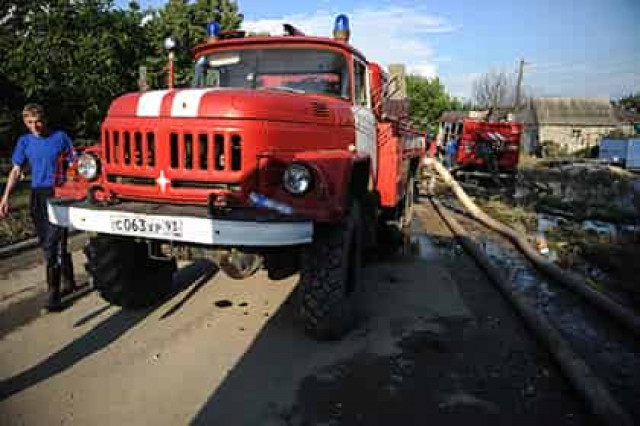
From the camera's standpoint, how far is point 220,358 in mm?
3611

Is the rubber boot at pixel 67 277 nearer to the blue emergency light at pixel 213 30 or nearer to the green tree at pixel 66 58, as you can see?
the blue emergency light at pixel 213 30

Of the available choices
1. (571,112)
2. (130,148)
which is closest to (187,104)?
(130,148)

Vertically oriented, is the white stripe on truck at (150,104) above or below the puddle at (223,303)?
above

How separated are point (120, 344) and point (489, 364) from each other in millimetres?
2761

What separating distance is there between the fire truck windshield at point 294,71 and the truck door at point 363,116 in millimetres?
217

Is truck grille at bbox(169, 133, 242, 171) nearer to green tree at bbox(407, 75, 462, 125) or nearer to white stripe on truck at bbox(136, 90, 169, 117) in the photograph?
white stripe on truck at bbox(136, 90, 169, 117)

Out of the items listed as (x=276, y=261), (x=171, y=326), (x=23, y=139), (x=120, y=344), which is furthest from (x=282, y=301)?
(x=23, y=139)

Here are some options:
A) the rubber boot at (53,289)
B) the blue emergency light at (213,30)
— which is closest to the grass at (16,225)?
the rubber boot at (53,289)

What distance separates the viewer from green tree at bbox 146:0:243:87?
11.0 m

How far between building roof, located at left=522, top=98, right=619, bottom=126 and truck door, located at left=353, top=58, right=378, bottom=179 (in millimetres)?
51427

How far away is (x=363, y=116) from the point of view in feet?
15.4

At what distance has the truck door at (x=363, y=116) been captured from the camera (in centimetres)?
452

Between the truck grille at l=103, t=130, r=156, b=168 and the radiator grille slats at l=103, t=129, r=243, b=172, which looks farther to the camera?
the truck grille at l=103, t=130, r=156, b=168

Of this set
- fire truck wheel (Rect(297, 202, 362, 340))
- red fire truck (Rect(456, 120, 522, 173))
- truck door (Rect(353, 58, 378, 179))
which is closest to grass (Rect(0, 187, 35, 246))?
fire truck wheel (Rect(297, 202, 362, 340))
